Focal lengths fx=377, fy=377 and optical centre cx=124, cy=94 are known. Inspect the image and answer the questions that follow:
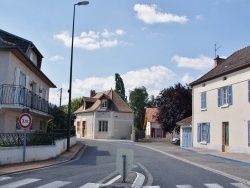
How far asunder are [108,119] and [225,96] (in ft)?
100

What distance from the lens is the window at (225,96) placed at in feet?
92.9

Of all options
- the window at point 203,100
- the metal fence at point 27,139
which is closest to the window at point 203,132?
the window at point 203,100

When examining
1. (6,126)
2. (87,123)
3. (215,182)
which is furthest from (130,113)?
(215,182)

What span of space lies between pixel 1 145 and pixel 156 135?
172ft

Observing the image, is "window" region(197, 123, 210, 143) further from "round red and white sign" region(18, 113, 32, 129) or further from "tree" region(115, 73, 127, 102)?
"tree" region(115, 73, 127, 102)

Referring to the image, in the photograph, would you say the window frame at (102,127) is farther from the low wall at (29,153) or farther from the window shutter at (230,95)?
the low wall at (29,153)

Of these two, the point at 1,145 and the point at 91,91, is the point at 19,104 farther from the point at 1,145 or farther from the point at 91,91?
the point at 91,91

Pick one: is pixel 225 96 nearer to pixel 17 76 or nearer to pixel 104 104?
pixel 17 76

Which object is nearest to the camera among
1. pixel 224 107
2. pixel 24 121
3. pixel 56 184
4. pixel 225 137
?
pixel 56 184

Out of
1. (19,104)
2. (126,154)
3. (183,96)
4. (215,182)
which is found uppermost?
(183,96)

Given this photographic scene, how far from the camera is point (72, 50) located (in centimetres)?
2680

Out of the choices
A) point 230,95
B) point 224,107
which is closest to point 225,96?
point 224,107

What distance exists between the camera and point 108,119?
58219mm

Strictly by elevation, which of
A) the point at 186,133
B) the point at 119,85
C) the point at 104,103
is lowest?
the point at 186,133
